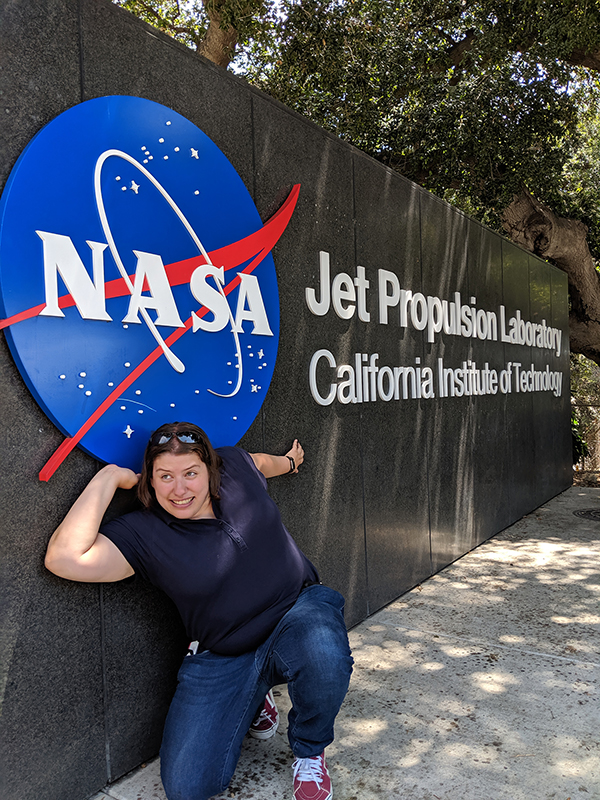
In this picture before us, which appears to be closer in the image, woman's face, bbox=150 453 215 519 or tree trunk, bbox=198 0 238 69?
woman's face, bbox=150 453 215 519

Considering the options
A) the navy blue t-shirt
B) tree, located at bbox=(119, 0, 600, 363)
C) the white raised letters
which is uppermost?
tree, located at bbox=(119, 0, 600, 363)

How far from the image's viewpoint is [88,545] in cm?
221

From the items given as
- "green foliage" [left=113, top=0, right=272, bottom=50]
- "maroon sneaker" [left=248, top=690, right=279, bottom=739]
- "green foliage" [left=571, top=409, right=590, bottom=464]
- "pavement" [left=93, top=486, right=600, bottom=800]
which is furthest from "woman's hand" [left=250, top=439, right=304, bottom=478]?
"green foliage" [left=571, top=409, right=590, bottom=464]

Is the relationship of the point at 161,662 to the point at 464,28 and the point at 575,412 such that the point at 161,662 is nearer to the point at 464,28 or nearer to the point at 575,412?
the point at 464,28

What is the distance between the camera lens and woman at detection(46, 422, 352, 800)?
2.24 m

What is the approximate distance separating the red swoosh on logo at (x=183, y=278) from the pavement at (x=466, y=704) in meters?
1.33

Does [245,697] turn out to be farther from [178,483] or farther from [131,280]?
[131,280]

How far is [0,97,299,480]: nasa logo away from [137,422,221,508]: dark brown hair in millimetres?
123

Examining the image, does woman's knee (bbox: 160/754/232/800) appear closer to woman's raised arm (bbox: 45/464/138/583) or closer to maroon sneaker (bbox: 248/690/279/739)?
maroon sneaker (bbox: 248/690/279/739)

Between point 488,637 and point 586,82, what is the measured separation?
10862 millimetres

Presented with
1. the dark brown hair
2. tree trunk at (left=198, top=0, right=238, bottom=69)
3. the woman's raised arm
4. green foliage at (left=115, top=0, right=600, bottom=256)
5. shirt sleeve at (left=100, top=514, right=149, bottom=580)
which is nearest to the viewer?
the woman's raised arm

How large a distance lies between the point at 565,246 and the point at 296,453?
291 inches

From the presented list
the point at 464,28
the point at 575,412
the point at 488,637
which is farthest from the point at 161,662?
the point at 575,412

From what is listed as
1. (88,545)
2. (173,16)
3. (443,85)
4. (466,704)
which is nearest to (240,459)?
(88,545)
